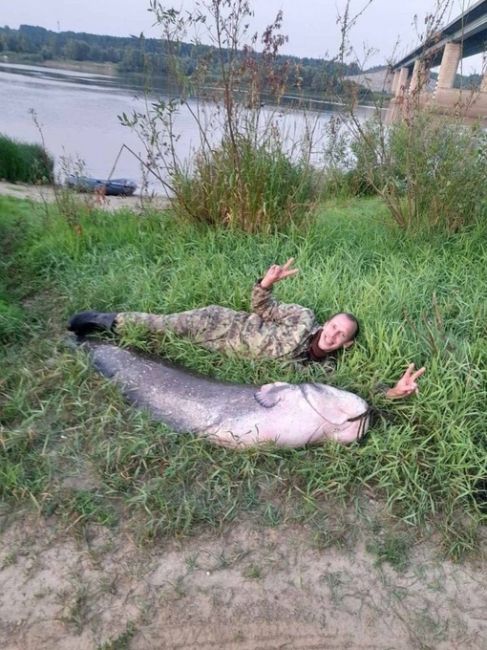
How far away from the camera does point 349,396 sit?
2.84m

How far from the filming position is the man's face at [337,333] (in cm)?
327

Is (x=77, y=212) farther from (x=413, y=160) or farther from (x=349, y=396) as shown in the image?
(x=349, y=396)

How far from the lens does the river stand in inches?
310

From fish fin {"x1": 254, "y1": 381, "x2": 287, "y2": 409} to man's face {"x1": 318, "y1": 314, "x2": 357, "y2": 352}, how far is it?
53 cm

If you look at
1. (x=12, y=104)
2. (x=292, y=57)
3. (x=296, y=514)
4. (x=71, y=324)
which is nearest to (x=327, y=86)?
(x=292, y=57)

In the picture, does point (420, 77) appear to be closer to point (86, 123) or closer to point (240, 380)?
point (240, 380)

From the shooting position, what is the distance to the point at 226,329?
3.61m

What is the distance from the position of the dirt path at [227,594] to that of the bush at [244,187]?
10.4 ft

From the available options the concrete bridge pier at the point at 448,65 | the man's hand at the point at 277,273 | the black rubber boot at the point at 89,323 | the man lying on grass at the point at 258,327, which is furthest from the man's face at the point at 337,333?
the concrete bridge pier at the point at 448,65

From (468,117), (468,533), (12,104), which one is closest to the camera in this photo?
(468,533)

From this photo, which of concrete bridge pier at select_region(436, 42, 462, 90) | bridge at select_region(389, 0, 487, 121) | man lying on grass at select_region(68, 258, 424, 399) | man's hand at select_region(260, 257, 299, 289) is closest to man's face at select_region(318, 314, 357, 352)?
man lying on grass at select_region(68, 258, 424, 399)

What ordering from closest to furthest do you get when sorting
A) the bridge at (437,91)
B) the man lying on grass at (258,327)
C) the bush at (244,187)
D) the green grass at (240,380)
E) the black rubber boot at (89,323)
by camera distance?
the green grass at (240,380) → the man lying on grass at (258,327) → the black rubber boot at (89,323) → the bridge at (437,91) → the bush at (244,187)

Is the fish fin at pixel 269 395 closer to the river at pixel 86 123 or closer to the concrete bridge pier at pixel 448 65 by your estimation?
the river at pixel 86 123

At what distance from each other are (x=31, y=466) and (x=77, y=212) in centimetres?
337
